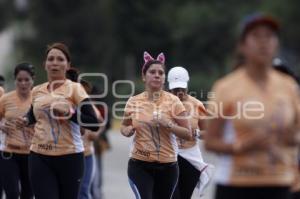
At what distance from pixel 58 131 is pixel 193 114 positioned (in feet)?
6.91

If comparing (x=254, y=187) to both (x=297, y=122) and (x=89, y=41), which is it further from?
(x=89, y=41)

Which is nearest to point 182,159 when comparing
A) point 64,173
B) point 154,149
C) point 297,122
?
point 154,149

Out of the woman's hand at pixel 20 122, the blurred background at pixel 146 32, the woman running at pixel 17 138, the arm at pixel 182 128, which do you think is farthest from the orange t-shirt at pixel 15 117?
the blurred background at pixel 146 32

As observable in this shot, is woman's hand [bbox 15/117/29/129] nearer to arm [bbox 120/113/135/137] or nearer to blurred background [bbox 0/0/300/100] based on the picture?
arm [bbox 120/113/135/137]

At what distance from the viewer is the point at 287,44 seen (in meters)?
56.0

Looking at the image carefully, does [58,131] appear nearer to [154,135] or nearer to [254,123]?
[154,135]

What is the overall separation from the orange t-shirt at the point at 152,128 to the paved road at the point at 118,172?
5.70 meters

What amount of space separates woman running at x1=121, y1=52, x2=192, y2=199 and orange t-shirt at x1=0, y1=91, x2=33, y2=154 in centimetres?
186

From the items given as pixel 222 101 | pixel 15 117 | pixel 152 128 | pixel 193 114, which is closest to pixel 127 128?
pixel 152 128

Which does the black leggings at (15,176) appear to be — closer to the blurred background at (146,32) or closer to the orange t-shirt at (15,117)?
the orange t-shirt at (15,117)

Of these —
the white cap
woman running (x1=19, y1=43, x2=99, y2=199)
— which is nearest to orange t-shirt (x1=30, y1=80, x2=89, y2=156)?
woman running (x1=19, y1=43, x2=99, y2=199)

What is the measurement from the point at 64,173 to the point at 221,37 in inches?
1867

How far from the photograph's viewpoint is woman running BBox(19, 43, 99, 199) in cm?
1053

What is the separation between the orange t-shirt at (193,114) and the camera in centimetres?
1212
